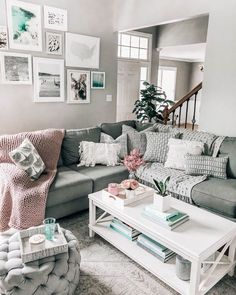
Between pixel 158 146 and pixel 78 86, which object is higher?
pixel 78 86

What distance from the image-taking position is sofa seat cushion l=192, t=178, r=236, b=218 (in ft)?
8.04

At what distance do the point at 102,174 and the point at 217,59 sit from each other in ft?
6.79

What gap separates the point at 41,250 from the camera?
162 centimetres

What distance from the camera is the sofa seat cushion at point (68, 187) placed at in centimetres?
266

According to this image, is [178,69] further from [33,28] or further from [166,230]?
[166,230]

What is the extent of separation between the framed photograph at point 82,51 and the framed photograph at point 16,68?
663mm

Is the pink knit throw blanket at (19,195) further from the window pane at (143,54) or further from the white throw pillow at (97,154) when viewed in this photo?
the window pane at (143,54)

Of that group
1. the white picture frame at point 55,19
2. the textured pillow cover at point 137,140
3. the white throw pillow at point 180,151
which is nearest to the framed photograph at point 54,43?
the white picture frame at point 55,19

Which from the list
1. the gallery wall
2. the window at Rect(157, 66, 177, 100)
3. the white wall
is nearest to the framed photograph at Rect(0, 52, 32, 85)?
the gallery wall

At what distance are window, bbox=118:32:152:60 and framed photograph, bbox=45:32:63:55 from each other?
5.82ft

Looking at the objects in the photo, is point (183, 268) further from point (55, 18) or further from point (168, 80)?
point (168, 80)

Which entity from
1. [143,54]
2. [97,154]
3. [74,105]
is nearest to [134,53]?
[143,54]

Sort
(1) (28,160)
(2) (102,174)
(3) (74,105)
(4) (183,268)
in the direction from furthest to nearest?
1. (3) (74,105)
2. (2) (102,174)
3. (1) (28,160)
4. (4) (183,268)

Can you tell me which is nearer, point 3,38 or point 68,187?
point 68,187
